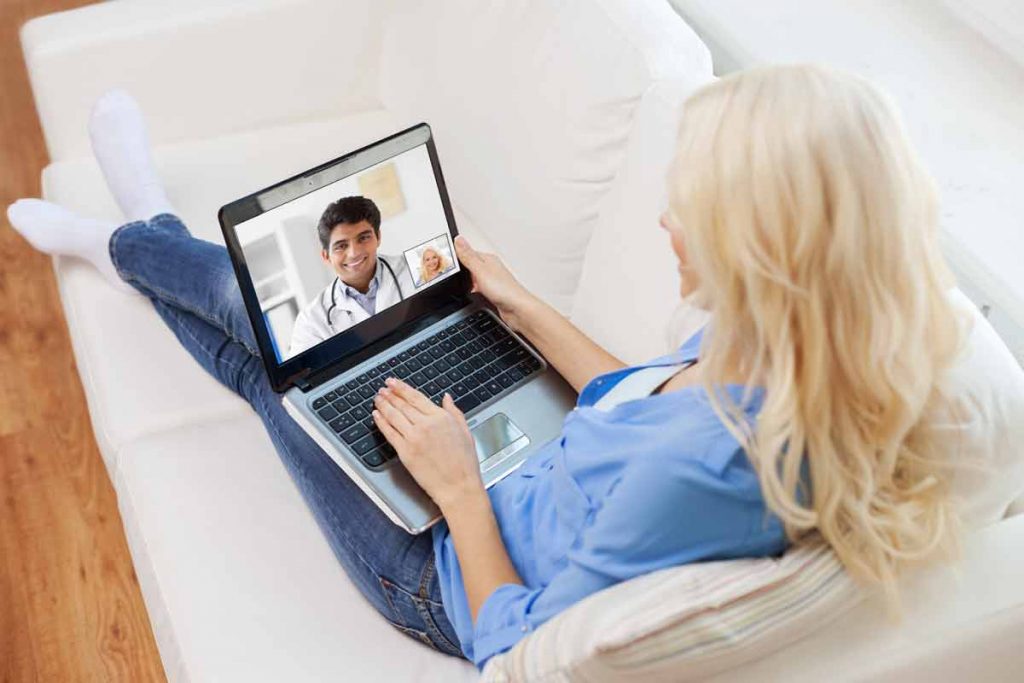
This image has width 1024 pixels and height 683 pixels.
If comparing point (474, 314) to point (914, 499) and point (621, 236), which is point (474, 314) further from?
point (914, 499)

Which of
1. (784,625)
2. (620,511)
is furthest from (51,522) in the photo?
(784,625)

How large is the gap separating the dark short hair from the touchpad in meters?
0.27

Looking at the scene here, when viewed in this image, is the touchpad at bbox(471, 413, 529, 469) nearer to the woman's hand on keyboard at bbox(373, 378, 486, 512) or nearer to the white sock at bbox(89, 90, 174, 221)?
the woman's hand on keyboard at bbox(373, 378, 486, 512)

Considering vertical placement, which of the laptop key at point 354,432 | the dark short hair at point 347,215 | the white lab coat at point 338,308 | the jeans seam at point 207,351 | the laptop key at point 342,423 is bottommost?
the laptop key at point 354,432

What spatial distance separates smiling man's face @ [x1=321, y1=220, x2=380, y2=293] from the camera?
142cm

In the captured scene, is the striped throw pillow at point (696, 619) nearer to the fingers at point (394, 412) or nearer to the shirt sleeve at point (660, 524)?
the shirt sleeve at point (660, 524)

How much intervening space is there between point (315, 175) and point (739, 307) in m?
0.66

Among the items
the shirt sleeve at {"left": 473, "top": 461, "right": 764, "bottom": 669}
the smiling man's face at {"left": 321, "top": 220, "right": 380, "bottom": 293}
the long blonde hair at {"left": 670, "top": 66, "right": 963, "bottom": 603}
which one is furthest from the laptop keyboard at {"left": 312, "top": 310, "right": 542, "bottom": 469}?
the long blonde hair at {"left": 670, "top": 66, "right": 963, "bottom": 603}

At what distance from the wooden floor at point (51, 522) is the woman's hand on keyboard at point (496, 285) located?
77 centimetres

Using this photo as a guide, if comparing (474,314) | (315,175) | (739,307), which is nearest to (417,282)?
(474,314)

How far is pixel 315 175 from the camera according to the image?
139 cm

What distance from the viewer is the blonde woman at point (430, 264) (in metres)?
1.50

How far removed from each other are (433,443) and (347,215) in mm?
324

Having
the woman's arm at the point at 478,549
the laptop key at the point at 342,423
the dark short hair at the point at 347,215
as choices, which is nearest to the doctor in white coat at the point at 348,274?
the dark short hair at the point at 347,215
